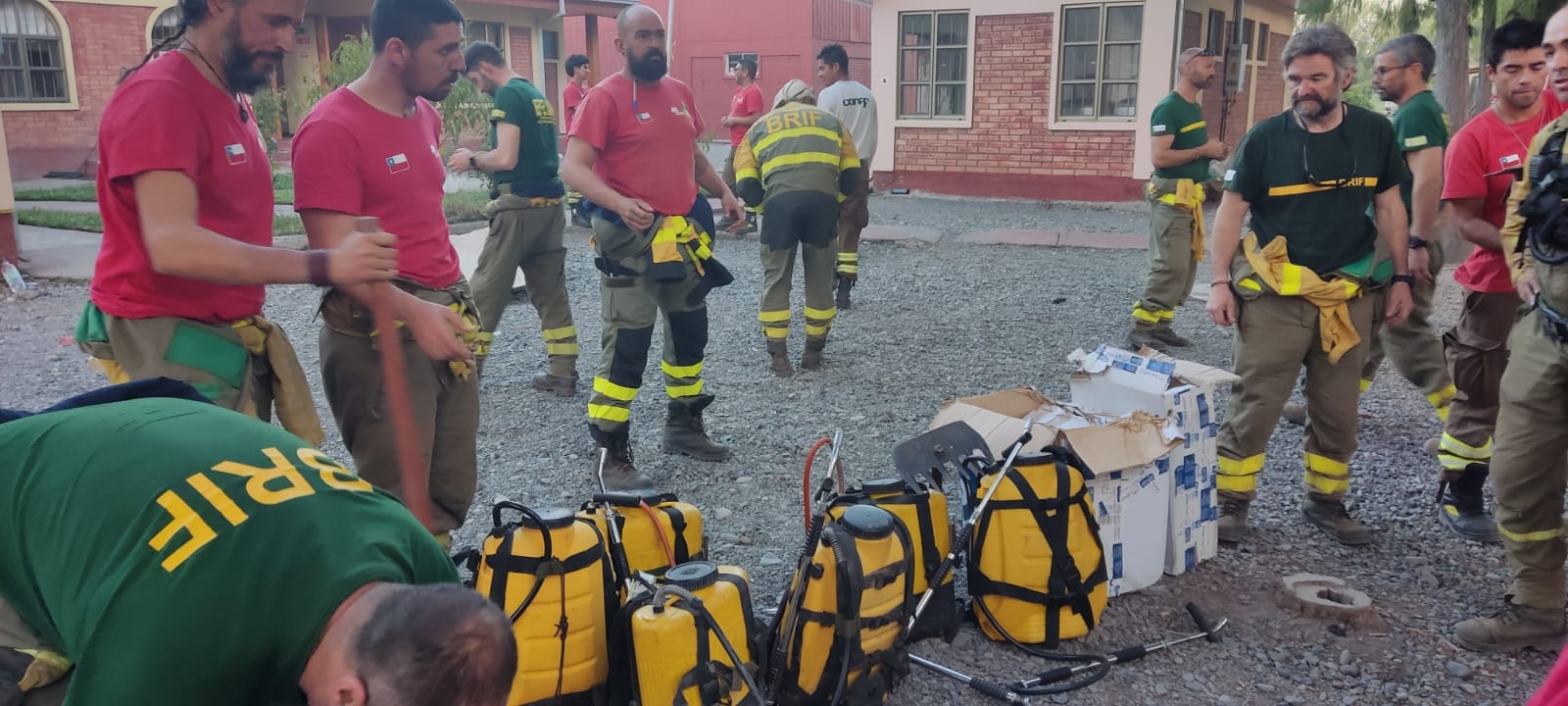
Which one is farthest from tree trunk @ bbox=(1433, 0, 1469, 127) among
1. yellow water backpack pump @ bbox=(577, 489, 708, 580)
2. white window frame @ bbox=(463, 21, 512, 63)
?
white window frame @ bbox=(463, 21, 512, 63)

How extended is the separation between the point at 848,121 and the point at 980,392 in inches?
181

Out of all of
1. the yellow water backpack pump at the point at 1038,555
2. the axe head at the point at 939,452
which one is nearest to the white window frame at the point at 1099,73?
the axe head at the point at 939,452

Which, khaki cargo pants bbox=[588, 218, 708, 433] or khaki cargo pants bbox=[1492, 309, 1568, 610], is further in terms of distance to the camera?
khaki cargo pants bbox=[588, 218, 708, 433]

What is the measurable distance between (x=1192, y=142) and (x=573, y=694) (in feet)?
19.3

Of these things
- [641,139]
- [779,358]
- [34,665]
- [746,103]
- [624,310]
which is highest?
[746,103]

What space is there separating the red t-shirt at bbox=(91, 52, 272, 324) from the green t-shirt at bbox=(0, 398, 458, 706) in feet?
2.90

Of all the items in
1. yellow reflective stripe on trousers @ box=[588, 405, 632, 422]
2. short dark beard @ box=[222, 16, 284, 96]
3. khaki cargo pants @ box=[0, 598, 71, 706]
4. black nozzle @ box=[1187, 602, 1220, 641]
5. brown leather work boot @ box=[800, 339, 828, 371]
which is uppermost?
short dark beard @ box=[222, 16, 284, 96]

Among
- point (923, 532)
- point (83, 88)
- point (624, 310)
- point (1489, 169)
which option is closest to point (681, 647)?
point (923, 532)

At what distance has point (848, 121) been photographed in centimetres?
997

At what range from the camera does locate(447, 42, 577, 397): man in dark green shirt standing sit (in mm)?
6113

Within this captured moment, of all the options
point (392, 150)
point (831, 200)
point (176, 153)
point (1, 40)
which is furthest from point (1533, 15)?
point (1, 40)

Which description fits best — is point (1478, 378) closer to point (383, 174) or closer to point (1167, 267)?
point (1167, 267)

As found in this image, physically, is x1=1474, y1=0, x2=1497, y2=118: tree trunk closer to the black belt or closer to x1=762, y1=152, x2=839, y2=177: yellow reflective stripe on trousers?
x1=762, y1=152, x2=839, y2=177: yellow reflective stripe on trousers

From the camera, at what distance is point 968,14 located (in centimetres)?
1647
